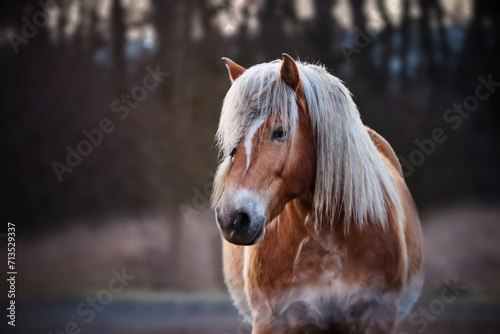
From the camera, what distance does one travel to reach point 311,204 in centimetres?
111

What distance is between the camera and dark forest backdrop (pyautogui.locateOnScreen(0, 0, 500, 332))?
2.11 m

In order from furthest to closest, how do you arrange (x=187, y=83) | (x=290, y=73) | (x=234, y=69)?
(x=187, y=83) < (x=234, y=69) < (x=290, y=73)

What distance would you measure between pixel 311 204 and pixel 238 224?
0.24 m

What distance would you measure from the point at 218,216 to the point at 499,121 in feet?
5.96

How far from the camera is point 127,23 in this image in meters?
2.24

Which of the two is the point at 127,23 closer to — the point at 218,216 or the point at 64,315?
the point at 64,315

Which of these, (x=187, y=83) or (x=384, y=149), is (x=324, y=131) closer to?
(x=384, y=149)

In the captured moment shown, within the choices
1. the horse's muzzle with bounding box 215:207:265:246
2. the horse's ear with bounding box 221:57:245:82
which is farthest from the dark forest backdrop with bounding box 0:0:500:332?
the horse's muzzle with bounding box 215:207:265:246

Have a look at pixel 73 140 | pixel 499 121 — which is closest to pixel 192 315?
pixel 73 140

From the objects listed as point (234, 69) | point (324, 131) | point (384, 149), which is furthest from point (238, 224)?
point (384, 149)

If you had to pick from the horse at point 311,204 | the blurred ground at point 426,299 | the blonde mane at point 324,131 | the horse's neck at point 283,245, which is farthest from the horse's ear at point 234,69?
the blurred ground at point 426,299

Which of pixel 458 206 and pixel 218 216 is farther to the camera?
pixel 458 206

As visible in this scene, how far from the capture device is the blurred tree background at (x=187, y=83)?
6.94ft

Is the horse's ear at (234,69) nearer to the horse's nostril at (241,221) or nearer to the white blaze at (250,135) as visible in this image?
the white blaze at (250,135)
